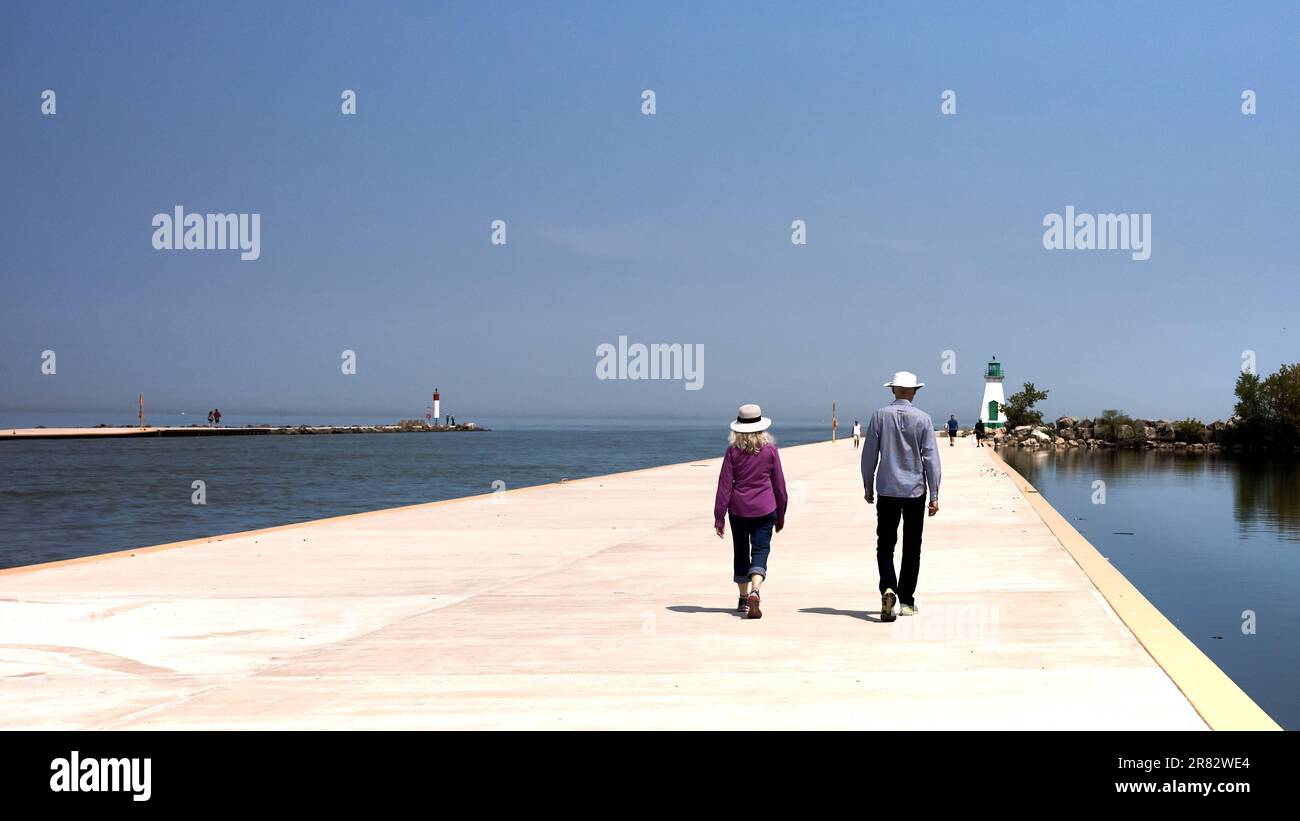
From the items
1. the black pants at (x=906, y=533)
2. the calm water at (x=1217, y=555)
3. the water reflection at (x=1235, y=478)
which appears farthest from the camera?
the water reflection at (x=1235, y=478)

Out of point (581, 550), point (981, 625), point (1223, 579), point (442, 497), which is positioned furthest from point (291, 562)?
point (442, 497)

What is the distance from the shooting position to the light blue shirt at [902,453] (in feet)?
31.0

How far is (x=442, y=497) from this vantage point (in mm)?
39688

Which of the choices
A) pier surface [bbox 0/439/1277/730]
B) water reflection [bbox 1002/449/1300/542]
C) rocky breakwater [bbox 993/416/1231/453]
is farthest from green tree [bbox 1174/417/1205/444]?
pier surface [bbox 0/439/1277/730]

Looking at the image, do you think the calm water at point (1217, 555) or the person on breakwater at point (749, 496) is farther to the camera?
the calm water at point (1217, 555)

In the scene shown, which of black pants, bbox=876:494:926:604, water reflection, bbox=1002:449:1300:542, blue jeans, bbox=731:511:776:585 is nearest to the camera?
black pants, bbox=876:494:926:604

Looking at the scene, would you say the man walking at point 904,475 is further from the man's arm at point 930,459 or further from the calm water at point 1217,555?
the calm water at point 1217,555

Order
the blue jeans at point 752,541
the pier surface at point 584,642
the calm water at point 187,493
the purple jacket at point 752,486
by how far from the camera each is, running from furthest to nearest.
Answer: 1. the calm water at point 187,493
2. the purple jacket at point 752,486
3. the blue jeans at point 752,541
4. the pier surface at point 584,642

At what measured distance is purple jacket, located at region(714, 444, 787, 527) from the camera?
31.8 ft

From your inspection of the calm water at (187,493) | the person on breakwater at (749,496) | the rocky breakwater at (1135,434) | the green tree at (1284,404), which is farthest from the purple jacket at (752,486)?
the green tree at (1284,404)

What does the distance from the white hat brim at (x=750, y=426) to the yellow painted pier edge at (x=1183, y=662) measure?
318 centimetres

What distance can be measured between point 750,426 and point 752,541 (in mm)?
957

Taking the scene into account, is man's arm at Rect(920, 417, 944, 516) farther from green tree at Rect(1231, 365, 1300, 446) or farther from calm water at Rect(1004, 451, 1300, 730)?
green tree at Rect(1231, 365, 1300, 446)
